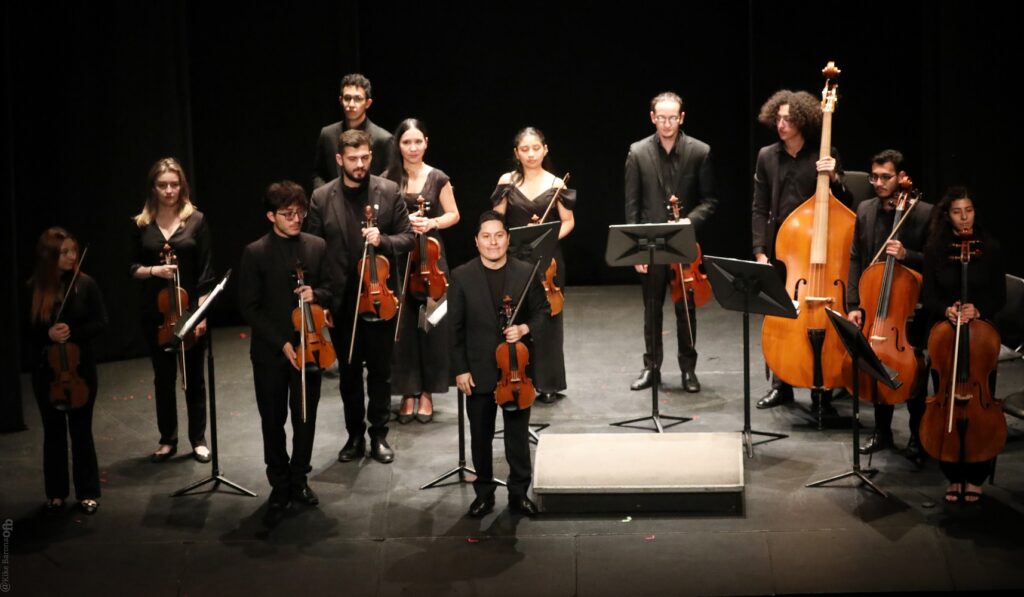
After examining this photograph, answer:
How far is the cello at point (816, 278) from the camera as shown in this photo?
614 cm

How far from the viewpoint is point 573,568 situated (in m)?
5.00

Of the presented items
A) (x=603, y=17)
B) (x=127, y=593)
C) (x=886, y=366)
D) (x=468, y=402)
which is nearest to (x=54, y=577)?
(x=127, y=593)

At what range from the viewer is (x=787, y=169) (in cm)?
666

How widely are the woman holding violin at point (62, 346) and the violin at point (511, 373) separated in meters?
1.73

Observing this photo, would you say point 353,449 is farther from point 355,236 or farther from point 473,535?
point 473,535

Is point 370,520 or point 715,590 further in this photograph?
point 370,520

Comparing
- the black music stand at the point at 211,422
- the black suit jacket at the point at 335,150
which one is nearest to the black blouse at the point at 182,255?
the black music stand at the point at 211,422

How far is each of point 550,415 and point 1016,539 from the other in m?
2.50

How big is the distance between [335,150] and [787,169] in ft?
7.83

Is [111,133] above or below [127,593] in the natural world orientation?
above

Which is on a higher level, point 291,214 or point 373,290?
point 291,214

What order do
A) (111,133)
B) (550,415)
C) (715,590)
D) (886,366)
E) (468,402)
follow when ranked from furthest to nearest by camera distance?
(111,133), (550,415), (886,366), (468,402), (715,590)

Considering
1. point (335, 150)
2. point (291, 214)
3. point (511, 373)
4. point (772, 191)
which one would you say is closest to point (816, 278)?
point (772, 191)

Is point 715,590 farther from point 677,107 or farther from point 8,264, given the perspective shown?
point 8,264
